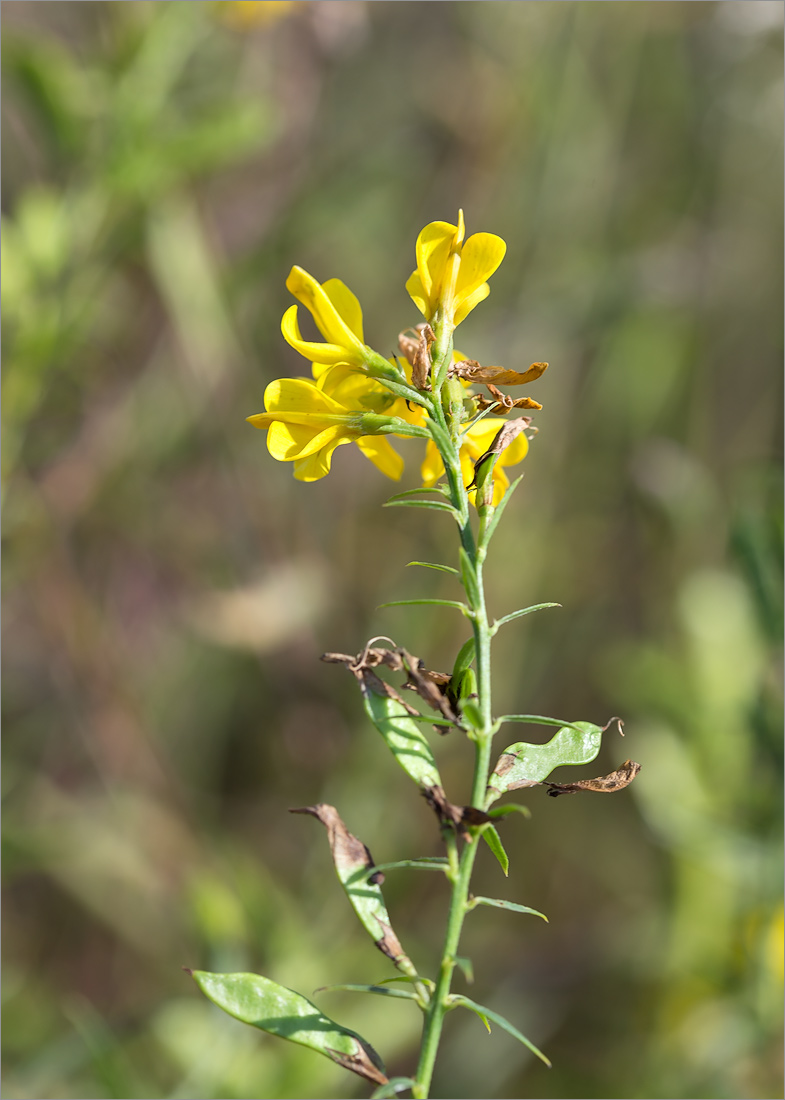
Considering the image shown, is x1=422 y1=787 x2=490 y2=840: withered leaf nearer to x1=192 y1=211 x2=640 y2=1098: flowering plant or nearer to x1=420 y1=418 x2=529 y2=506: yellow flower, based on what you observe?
x1=192 y1=211 x2=640 y2=1098: flowering plant

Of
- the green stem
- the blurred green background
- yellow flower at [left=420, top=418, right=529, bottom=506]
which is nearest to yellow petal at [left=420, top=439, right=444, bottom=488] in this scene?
yellow flower at [left=420, top=418, right=529, bottom=506]

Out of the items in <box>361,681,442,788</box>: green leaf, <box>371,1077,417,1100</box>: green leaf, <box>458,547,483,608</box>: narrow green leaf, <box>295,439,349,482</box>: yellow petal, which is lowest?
<box>371,1077,417,1100</box>: green leaf

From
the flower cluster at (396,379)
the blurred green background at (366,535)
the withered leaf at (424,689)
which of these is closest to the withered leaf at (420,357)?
the flower cluster at (396,379)

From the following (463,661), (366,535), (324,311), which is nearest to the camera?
(463,661)

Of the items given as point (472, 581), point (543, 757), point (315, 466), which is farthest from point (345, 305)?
point (543, 757)

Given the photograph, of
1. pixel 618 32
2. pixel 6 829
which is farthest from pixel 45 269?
pixel 618 32

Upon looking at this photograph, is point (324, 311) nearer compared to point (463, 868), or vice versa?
point (463, 868)

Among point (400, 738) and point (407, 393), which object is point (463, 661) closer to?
point (400, 738)
